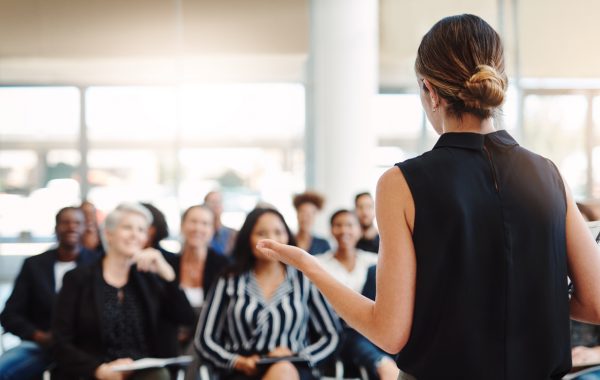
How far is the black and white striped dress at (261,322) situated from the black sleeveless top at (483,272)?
2554mm

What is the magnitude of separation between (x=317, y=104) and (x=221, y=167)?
142 centimetres

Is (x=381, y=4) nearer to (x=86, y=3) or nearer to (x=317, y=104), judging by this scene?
(x=317, y=104)

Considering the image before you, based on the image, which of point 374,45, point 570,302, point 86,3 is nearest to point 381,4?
point 374,45

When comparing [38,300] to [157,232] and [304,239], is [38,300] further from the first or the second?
[304,239]

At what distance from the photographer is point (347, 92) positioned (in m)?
8.47

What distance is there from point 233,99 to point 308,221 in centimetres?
326

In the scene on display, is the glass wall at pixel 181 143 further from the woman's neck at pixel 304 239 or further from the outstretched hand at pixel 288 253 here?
the outstretched hand at pixel 288 253

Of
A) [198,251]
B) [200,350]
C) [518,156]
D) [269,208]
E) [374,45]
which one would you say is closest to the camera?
[518,156]

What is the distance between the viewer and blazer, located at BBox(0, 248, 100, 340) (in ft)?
13.4

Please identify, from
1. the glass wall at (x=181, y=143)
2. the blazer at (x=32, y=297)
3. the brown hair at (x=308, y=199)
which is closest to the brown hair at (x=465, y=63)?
the blazer at (x=32, y=297)

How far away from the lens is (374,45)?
8469 mm

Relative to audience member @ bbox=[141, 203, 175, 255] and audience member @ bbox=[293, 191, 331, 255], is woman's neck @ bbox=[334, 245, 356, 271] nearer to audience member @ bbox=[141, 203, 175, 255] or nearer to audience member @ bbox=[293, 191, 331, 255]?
audience member @ bbox=[293, 191, 331, 255]

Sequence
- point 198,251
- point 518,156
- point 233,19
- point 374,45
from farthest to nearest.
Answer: point 233,19 < point 374,45 < point 198,251 < point 518,156

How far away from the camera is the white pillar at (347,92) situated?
27.6 ft
